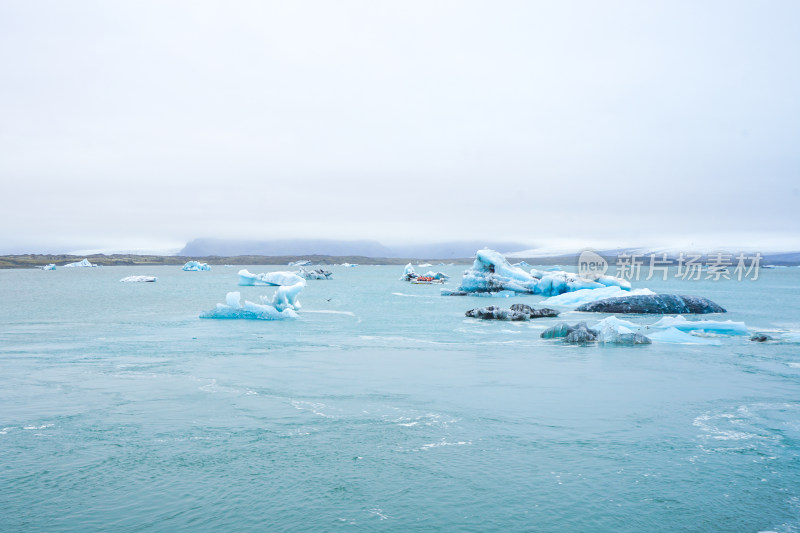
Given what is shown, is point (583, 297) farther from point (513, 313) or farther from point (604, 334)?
point (604, 334)

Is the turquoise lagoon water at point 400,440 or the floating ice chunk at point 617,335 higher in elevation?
the floating ice chunk at point 617,335

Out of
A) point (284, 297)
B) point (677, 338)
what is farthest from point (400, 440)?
point (284, 297)

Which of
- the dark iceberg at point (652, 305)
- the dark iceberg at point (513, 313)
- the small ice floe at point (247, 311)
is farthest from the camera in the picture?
the dark iceberg at point (652, 305)

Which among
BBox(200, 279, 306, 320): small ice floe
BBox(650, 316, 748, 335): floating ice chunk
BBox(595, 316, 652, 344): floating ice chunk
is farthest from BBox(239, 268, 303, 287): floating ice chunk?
BBox(595, 316, 652, 344): floating ice chunk

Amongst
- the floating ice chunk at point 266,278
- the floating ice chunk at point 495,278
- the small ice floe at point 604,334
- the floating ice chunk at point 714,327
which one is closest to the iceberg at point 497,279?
the floating ice chunk at point 495,278

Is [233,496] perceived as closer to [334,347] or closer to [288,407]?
[288,407]

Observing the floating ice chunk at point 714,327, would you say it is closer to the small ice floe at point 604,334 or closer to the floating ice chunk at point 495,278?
the small ice floe at point 604,334

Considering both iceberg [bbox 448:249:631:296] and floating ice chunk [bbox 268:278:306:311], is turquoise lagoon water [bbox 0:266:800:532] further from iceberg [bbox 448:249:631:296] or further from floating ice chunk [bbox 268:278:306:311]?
iceberg [bbox 448:249:631:296]
